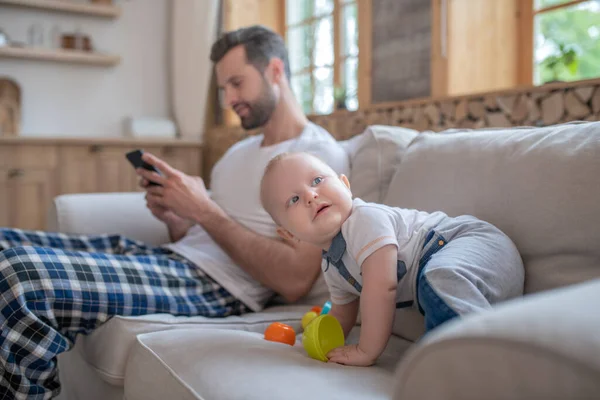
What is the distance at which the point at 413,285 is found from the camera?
1.10 meters

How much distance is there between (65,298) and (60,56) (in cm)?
299

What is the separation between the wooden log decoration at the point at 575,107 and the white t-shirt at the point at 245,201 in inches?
30.2

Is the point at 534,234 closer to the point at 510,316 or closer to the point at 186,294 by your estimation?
the point at 510,316

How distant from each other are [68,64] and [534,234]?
3.75 meters

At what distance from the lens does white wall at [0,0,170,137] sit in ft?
12.9

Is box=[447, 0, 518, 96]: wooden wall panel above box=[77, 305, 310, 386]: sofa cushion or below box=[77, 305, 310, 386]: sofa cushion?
above

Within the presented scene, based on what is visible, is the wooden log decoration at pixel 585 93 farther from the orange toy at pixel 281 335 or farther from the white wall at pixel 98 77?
the white wall at pixel 98 77

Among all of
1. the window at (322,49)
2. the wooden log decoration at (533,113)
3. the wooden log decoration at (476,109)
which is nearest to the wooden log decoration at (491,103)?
the wooden log decoration at (476,109)

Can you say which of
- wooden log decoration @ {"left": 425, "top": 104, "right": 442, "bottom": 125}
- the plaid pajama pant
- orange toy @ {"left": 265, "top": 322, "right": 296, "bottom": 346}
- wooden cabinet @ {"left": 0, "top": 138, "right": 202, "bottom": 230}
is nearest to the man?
the plaid pajama pant

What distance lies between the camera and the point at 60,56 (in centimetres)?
386

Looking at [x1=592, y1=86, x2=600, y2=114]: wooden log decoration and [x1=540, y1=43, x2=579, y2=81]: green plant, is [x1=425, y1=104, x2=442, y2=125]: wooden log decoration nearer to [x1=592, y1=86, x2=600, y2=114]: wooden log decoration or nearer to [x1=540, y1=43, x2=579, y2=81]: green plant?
[x1=540, y1=43, x2=579, y2=81]: green plant

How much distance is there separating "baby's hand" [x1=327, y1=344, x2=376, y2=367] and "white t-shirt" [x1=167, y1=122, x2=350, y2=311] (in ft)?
1.75

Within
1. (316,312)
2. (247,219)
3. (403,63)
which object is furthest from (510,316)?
(403,63)

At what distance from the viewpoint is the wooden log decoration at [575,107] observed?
183 centimetres
